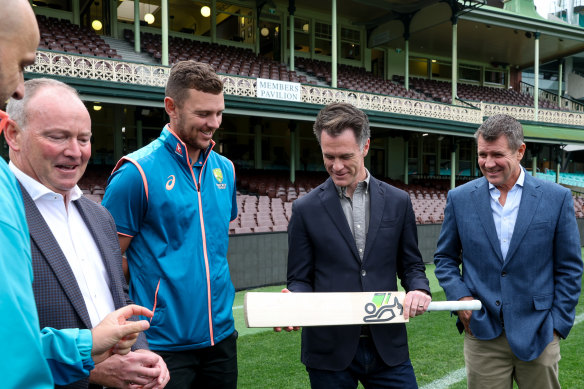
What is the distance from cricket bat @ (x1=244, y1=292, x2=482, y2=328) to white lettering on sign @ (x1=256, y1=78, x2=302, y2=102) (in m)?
12.7

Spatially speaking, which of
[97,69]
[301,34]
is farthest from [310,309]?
[301,34]

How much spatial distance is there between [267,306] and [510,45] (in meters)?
29.4

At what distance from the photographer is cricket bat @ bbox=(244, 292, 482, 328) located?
213cm

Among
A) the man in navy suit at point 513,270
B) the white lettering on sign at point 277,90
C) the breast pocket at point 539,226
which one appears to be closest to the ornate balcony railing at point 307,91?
the white lettering on sign at point 277,90

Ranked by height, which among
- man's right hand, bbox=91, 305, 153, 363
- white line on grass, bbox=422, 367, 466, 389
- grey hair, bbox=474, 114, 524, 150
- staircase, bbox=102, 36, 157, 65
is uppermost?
staircase, bbox=102, 36, 157, 65

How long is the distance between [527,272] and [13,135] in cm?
279

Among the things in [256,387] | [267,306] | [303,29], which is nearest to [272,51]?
[303,29]

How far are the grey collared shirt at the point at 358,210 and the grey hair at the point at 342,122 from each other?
27 centimetres

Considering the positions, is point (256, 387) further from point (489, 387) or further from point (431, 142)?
point (431, 142)

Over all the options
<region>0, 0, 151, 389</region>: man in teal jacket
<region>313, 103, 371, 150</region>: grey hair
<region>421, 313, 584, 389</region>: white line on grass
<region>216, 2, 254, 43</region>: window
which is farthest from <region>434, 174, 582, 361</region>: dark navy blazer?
<region>216, 2, 254, 43</region>: window

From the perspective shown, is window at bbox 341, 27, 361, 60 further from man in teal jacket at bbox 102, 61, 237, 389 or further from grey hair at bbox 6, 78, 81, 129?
grey hair at bbox 6, 78, 81, 129

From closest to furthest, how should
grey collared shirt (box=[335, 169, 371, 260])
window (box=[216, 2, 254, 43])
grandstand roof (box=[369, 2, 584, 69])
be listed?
grey collared shirt (box=[335, 169, 371, 260]), window (box=[216, 2, 254, 43]), grandstand roof (box=[369, 2, 584, 69])

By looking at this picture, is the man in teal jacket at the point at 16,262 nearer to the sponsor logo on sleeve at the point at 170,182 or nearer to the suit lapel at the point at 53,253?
the suit lapel at the point at 53,253

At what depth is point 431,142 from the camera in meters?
27.0
